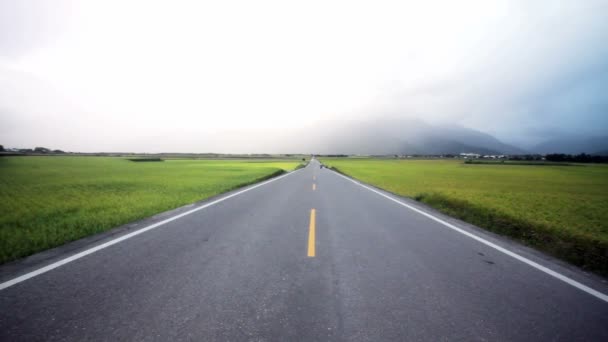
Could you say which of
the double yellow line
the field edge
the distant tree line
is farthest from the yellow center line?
the distant tree line

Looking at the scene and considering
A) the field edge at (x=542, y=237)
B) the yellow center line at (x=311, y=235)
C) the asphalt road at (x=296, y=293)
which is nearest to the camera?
the asphalt road at (x=296, y=293)

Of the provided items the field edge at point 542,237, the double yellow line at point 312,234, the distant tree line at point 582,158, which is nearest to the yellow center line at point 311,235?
the double yellow line at point 312,234

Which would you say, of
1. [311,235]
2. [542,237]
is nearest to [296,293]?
[311,235]

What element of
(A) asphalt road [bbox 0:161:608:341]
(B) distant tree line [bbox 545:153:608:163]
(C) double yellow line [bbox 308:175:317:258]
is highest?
(B) distant tree line [bbox 545:153:608:163]

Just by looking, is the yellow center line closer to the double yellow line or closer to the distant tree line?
the double yellow line

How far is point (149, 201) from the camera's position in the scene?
29.8 feet

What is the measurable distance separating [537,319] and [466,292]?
66 cm

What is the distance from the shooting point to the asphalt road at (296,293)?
2.25 m

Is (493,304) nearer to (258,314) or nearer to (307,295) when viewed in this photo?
(307,295)

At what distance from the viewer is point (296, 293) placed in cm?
292

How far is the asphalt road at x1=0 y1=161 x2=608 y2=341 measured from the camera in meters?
2.25

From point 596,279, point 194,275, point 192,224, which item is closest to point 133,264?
point 194,275

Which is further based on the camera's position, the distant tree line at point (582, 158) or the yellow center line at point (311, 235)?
the distant tree line at point (582, 158)

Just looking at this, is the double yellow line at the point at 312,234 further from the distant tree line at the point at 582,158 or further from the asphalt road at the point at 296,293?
the distant tree line at the point at 582,158
